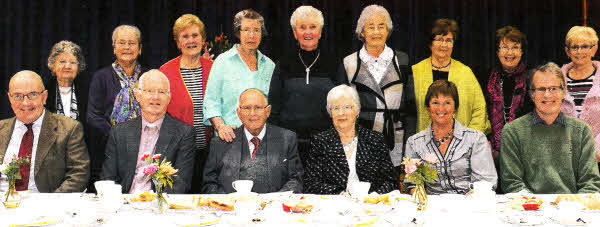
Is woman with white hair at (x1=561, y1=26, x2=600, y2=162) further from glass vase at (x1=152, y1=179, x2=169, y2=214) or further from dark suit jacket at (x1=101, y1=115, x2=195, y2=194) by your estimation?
glass vase at (x1=152, y1=179, x2=169, y2=214)

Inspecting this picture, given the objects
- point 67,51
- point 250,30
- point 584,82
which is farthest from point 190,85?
point 584,82

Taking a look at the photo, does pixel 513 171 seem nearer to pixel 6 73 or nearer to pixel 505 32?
pixel 505 32

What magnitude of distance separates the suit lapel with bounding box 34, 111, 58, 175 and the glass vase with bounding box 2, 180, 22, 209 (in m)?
0.92

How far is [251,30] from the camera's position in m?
4.26

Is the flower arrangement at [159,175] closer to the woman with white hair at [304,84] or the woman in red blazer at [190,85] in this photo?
the woman with white hair at [304,84]

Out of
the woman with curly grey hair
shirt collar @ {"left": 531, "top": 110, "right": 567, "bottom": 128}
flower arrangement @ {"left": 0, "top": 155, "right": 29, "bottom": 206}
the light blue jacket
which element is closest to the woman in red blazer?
the light blue jacket

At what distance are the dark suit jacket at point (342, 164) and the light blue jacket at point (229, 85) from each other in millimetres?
859

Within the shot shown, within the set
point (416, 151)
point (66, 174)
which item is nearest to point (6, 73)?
point (66, 174)

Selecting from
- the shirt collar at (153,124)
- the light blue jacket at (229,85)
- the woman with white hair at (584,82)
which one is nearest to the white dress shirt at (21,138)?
the shirt collar at (153,124)

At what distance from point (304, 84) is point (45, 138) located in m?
1.80

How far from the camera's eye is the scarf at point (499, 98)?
4203mm

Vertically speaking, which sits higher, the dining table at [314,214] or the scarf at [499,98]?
the scarf at [499,98]

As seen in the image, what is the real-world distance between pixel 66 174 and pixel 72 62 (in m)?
1.09

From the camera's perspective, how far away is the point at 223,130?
3.83 meters
